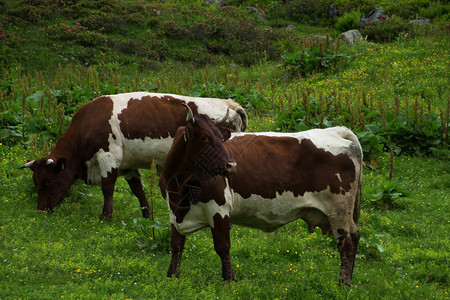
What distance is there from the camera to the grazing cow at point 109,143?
423 inches

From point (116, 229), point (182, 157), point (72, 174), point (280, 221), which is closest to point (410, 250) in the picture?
point (280, 221)

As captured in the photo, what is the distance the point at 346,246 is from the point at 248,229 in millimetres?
3149

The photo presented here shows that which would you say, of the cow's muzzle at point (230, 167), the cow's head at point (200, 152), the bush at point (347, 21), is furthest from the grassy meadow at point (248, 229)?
the bush at point (347, 21)

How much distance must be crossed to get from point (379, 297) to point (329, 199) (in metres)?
1.57

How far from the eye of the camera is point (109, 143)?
1071 centimetres

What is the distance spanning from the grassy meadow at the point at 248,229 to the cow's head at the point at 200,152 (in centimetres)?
128

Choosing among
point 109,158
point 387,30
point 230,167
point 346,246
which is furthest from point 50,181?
point 387,30

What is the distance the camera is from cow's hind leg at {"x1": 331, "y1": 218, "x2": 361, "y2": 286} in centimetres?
Result: 776

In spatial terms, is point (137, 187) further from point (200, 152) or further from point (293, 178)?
point (293, 178)

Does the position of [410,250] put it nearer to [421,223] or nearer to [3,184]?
[421,223]

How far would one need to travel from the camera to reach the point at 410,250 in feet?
30.8

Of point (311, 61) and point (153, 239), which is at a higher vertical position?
point (153, 239)

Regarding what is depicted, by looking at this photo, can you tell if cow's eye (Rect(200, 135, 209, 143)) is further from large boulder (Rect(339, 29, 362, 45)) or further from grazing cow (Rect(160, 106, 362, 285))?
large boulder (Rect(339, 29, 362, 45))

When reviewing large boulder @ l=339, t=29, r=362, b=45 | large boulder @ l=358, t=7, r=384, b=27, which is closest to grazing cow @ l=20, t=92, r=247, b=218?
large boulder @ l=339, t=29, r=362, b=45
